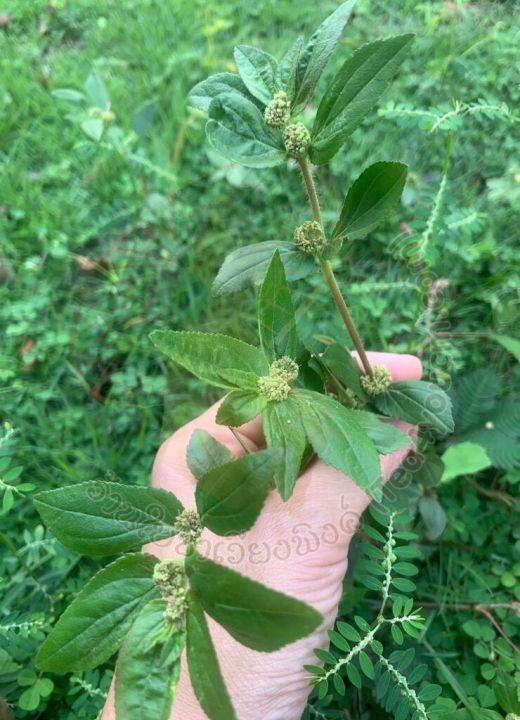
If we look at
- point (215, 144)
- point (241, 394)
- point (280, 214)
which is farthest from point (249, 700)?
point (280, 214)

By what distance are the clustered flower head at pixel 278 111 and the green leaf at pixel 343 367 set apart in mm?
495

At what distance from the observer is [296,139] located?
1.17 meters

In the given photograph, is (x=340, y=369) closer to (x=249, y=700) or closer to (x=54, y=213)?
(x=249, y=700)

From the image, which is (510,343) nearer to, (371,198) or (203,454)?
(371,198)

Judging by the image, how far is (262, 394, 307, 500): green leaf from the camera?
111cm

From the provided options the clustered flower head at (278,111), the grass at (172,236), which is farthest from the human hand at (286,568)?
the clustered flower head at (278,111)

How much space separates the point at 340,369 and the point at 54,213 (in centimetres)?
192

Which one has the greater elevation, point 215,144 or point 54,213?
point 215,144

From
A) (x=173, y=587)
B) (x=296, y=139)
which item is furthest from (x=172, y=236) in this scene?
(x=173, y=587)

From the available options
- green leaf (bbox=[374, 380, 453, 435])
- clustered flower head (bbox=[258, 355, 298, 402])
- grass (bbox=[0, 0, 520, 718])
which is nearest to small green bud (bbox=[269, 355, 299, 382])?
clustered flower head (bbox=[258, 355, 298, 402])

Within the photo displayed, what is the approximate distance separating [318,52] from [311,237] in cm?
34

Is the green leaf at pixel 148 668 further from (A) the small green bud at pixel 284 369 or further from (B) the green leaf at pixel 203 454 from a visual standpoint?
(A) the small green bud at pixel 284 369

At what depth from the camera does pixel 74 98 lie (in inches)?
103

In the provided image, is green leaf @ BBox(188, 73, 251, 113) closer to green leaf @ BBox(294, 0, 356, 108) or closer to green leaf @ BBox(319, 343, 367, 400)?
green leaf @ BBox(294, 0, 356, 108)
